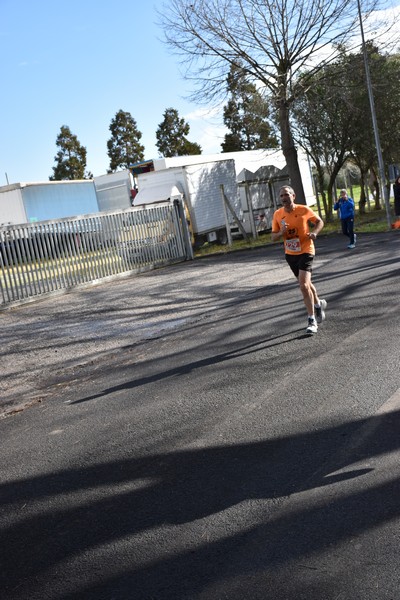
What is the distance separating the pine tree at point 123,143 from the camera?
73812mm

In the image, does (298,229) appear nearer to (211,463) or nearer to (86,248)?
(211,463)

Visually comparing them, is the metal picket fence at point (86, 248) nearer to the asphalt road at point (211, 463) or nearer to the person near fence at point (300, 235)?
the asphalt road at point (211, 463)

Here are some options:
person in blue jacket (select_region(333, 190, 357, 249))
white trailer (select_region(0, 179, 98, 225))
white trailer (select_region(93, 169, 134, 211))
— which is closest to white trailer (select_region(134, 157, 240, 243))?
white trailer (select_region(0, 179, 98, 225))

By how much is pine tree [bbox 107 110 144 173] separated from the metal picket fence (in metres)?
52.0

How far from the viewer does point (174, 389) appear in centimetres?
733

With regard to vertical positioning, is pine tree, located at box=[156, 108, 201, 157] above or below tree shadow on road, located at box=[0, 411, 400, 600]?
above

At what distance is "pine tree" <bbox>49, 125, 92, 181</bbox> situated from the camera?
70.7m

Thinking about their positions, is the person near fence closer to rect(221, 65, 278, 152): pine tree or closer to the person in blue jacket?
the person in blue jacket

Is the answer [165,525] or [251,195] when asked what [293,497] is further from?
[251,195]

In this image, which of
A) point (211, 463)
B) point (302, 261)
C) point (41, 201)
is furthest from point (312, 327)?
point (41, 201)

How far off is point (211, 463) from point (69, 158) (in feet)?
228

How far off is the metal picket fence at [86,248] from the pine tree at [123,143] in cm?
5199

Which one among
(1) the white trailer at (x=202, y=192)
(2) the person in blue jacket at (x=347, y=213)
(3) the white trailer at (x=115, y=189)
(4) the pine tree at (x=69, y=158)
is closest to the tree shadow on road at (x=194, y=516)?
(2) the person in blue jacket at (x=347, y=213)

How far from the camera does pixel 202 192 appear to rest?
2652cm
